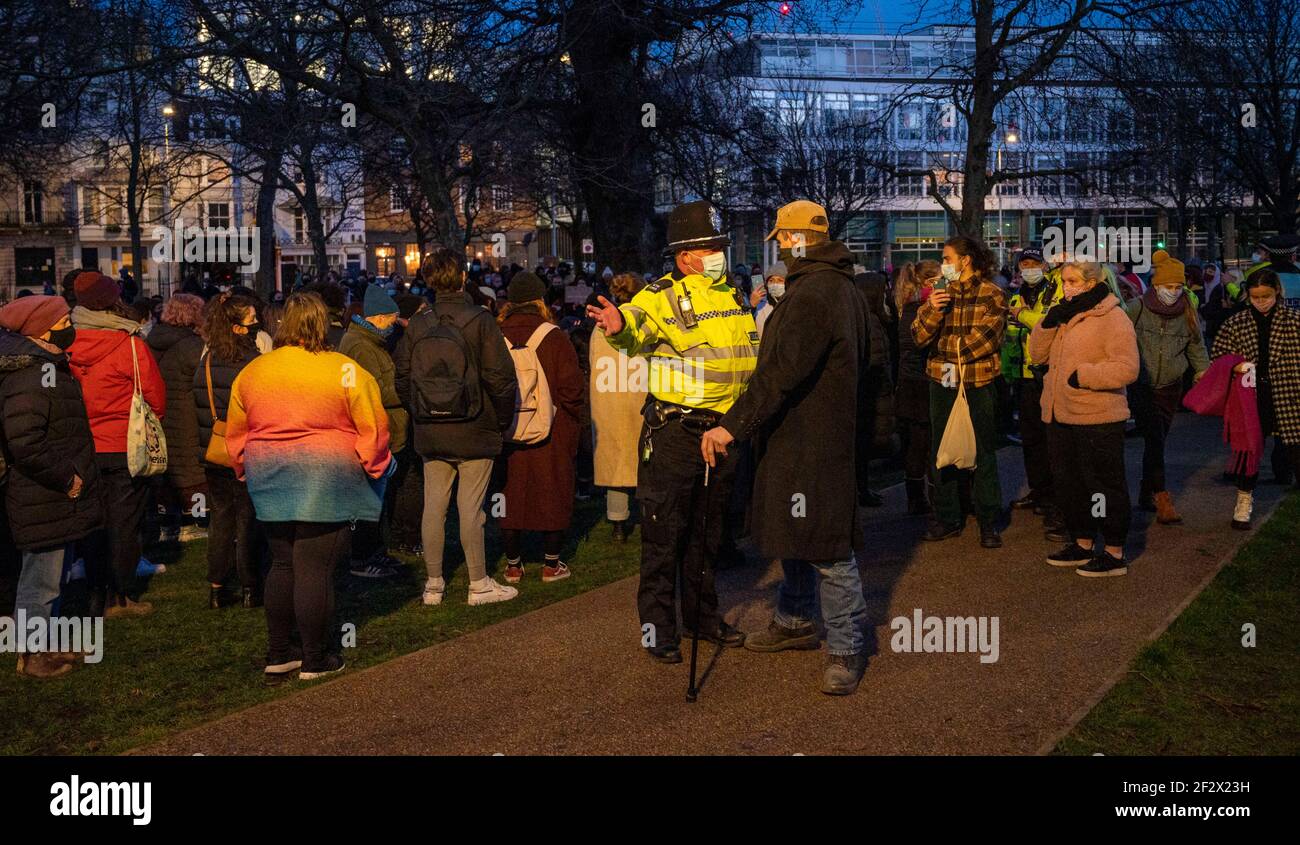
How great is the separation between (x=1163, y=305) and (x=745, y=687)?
6470 mm

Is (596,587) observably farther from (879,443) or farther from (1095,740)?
(1095,740)

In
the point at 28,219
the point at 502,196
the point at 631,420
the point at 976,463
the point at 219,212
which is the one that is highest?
the point at 28,219

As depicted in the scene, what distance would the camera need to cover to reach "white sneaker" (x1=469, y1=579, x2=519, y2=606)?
830 centimetres

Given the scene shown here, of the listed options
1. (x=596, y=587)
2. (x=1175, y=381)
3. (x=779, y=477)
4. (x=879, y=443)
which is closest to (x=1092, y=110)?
(x=1175, y=381)

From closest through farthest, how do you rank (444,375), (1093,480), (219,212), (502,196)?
(444,375)
(1093,480)
(502,196)
(219,212)

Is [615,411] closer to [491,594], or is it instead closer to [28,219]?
[491,594]

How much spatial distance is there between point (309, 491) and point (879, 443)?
4.79m

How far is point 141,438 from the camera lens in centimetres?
805

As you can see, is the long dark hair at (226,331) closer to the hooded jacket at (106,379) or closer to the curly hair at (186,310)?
the hooded jacket at (106,379)

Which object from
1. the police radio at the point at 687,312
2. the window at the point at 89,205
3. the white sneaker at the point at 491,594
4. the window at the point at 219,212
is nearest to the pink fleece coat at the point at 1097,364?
the police radio at the point at 687,312

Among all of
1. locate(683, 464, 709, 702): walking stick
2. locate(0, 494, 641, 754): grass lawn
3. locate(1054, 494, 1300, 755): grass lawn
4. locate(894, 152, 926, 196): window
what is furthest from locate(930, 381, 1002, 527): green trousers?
locate(894, 152, 926, 196): window

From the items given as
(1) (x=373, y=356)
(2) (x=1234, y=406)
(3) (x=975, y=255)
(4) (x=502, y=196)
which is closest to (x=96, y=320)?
(1) (x=373, y=356)

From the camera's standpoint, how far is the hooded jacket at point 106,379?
8.04m

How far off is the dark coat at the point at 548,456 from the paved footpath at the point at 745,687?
823mm
